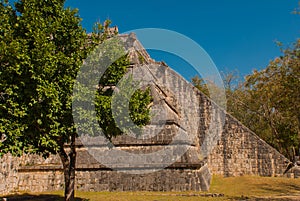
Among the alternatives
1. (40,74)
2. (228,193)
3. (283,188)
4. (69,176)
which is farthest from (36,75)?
(283,188)

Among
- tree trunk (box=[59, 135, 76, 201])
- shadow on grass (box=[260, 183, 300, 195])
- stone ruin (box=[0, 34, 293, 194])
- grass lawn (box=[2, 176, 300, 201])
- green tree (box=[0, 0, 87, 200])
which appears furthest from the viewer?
shadow on grass (box=[260, 183, 300, 195])

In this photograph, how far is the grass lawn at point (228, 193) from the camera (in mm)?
11035

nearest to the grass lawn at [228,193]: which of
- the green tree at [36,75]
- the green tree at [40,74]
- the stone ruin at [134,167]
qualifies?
the stone ruin at [134,167]

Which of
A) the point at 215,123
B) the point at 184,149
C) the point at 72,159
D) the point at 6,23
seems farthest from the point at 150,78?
the point at 6,23

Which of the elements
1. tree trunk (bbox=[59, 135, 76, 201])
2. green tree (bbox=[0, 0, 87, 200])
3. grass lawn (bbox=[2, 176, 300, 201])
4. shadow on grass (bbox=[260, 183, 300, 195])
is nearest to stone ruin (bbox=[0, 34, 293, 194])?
grass lawn (bbox=[2, 176, 300, 201])

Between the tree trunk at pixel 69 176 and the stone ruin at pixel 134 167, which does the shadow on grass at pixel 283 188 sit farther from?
the tree trunk at pixel 69 176

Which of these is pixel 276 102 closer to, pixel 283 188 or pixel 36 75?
pixel 283 188

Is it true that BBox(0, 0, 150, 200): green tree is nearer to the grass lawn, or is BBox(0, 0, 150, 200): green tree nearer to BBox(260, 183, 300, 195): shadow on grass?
the grass lawn

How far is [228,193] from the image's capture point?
13.1 m

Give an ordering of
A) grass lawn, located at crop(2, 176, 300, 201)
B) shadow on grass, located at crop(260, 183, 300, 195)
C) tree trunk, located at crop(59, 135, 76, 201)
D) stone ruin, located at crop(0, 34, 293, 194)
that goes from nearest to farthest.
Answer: tree trunk, located at crop(59, 135, 76, 201)
grass lawn, located at crop(2, 176, 300, 201)
stone ruin, located at crop(0, 34, 293, 194)
shadow on grass, located at crop(260, 183, 300, 195)

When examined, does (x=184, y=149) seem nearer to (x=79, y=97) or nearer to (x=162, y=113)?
(x=162, y=113)

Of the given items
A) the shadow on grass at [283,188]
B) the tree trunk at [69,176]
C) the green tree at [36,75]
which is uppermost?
the green tree at [36,75]

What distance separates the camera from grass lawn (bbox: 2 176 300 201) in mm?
11035

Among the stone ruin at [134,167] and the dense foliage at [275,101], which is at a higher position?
the dense foliage at [275,101]
